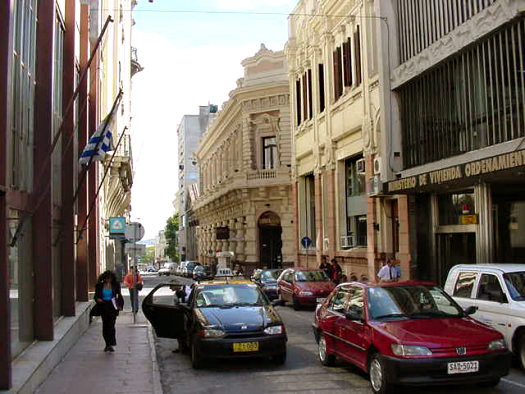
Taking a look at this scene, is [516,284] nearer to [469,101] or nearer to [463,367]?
[463,367]

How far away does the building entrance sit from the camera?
48.3m

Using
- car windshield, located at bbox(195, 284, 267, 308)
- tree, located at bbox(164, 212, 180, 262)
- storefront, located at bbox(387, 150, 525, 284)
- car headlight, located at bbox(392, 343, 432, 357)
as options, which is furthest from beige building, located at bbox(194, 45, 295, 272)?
tree, located at bbox(164, 212, 180, 262)

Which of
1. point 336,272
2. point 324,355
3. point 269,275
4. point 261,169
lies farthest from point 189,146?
point 324,355

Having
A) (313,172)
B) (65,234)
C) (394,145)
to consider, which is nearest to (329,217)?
(313,172)

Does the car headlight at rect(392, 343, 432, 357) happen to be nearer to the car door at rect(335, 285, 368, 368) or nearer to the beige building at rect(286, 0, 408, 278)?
the car door at rect(335, 285, 368, 368)

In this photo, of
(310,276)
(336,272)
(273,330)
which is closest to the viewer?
(273,330)

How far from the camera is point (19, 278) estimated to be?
10.1 m

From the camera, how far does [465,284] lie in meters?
11.4

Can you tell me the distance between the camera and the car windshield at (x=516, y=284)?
33.3 ft

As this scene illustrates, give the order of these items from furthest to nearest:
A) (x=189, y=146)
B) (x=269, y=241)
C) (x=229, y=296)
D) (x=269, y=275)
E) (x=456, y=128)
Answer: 1. (x=189, y=146)
2. (x=269, y=241)
3. (x=269, y=275)
4. (x=456, y=128)
5. (x=229, y=296)

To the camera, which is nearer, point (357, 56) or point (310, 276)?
point (310, 276)

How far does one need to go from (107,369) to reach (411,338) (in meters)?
5.38

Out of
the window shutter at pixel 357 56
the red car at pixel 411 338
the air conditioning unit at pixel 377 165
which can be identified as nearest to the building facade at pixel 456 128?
the air conditioning unit at pixel 377 165

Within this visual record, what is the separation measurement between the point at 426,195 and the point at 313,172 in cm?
1314
